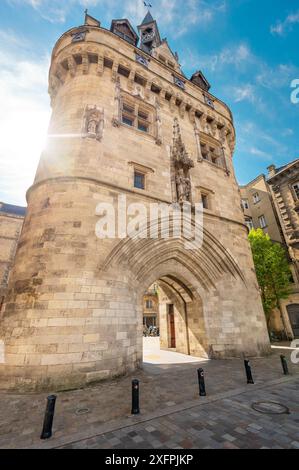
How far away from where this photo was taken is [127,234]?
7758 millimetres

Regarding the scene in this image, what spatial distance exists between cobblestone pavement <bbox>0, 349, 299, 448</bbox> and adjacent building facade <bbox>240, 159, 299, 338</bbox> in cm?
1192

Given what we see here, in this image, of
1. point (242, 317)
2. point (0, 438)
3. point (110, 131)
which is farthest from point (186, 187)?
point (0, 438)

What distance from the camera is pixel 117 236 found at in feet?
24.6

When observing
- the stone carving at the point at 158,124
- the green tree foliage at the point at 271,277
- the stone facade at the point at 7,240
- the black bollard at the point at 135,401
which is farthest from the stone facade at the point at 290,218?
the stone facade at the point at 7,240

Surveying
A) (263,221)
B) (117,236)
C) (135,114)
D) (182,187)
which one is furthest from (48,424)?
(263,221)

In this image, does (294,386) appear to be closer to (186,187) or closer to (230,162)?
(186,187)

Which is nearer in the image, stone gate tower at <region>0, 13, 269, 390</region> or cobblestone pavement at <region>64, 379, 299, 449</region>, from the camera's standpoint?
cobblestone pavement at <region>64, 379, 299, 449</region>

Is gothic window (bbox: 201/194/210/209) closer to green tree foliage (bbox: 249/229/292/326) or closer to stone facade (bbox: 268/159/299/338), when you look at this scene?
green tree foliage (bbox: 249/229/292/326)

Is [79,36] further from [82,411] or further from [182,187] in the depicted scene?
[82,411]

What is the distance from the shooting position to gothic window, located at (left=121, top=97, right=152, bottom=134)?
1085 cm

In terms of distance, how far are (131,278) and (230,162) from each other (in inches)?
419

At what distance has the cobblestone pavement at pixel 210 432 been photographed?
9.20ft

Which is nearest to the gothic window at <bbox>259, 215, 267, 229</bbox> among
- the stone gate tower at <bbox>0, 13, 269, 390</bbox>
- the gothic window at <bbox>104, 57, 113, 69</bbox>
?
the stone gate tower at <bbox>0, 13, 269, 390</bbox>

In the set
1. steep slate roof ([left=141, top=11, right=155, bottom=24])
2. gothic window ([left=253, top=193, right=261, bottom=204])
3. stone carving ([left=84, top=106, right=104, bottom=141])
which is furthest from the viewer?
gothic window ([left=253, top=193, right=261, bottom=204])
